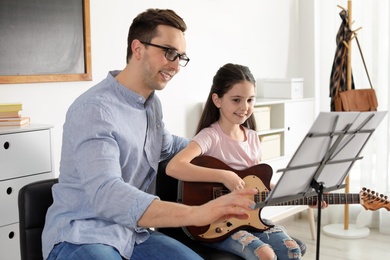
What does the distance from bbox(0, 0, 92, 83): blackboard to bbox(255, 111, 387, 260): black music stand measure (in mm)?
1507

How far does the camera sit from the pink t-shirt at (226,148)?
246cm

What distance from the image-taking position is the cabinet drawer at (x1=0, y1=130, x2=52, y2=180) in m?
2.34

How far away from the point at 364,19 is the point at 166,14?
2.79 meters

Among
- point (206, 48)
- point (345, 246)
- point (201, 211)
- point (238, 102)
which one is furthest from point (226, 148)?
point (345, 246)

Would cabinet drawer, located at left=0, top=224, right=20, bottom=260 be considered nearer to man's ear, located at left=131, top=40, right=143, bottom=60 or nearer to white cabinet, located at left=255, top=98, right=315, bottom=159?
man's ear, located at left=131, top=40, right=143, bottom=60

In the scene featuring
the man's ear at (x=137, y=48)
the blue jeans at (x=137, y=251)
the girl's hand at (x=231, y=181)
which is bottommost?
the blue jeans at (x=137, y=251)

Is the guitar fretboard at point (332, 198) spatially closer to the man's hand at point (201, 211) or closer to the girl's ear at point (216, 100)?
the girl's ear at point (216, 100)

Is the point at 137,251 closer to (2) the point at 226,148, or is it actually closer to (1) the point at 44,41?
(2) the point at 226,148

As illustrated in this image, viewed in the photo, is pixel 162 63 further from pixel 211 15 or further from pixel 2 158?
pixel 211 15

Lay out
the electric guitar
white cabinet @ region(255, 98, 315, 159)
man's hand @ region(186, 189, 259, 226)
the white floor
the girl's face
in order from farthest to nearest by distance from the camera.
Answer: white cabinet @ region(255, 98, 315, 159) < the white floor < the girl's face < the electric guitar < man's hand @ region(186, 189, 259, 226)

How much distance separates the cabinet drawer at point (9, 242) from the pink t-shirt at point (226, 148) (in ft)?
2.88

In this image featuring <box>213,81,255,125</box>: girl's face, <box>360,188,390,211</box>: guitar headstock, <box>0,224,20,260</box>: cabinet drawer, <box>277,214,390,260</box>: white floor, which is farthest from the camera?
<box>277,214,390,260</box>: white floor

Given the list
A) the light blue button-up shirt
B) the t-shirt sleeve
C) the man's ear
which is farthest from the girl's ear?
the man's ear

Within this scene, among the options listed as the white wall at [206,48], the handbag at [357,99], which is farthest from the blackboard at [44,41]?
the handbag at [357,99]
